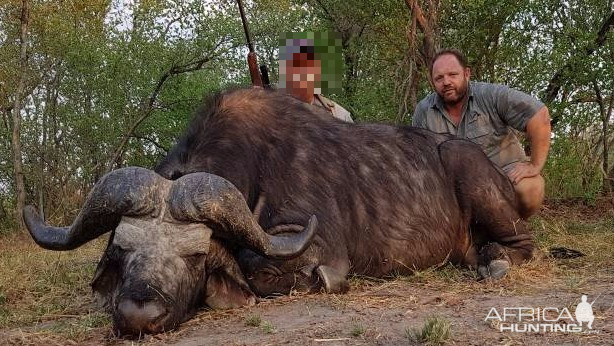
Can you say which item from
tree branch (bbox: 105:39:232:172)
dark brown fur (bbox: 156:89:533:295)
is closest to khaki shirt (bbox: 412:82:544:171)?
dark brown fur (bbox: 156:89:533:295)

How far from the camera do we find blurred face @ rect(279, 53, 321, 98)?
7.16 meters

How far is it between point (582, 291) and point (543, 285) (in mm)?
377

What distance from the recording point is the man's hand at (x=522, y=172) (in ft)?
19.9

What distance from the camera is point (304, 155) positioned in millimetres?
5320

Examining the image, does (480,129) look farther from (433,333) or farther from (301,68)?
(433,333)

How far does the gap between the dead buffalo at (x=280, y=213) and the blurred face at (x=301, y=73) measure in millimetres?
1399

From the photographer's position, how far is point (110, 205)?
4031 mm

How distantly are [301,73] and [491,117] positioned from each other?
1.95m

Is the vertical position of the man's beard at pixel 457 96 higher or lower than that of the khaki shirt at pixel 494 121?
higher

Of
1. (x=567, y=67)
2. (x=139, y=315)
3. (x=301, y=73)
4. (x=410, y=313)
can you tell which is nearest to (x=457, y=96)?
(x=301, y=73)

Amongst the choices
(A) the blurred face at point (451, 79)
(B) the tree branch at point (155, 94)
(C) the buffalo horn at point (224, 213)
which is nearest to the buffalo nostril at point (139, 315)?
(C) the buffalo horn at point (224, 213)

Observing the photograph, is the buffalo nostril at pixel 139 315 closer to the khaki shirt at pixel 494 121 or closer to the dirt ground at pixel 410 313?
the dirt ground at pixel 410 313

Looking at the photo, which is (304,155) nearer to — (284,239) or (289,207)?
(289,207)

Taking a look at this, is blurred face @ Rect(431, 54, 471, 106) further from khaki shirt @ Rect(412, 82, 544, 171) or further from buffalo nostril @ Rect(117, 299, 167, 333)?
buffalo nostril @ Rect(117, 299, 167, 333)
